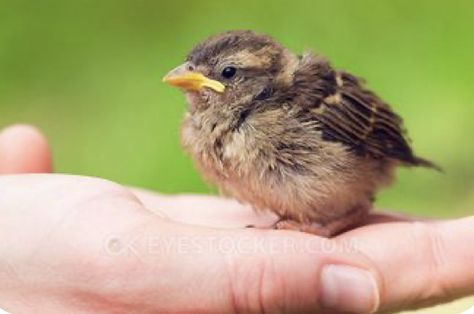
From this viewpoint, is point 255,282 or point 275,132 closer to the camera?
point 255,282

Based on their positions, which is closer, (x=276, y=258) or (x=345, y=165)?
(x=276, y=258)

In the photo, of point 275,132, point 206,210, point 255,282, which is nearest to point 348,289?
point 255,282

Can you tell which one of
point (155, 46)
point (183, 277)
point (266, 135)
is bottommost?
point (183, 277)

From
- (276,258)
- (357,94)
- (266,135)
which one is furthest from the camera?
(357,94)

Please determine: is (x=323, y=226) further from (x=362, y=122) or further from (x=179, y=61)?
(x=179, y=61)

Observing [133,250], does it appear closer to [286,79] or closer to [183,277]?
[183,277]

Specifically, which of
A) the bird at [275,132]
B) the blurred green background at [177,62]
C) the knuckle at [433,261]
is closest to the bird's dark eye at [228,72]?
the bird at [275,132]

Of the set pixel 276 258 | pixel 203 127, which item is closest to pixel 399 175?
pixel 203 127

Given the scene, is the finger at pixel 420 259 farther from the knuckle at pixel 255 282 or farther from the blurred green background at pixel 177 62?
the blurred green background at pixel 177 62
